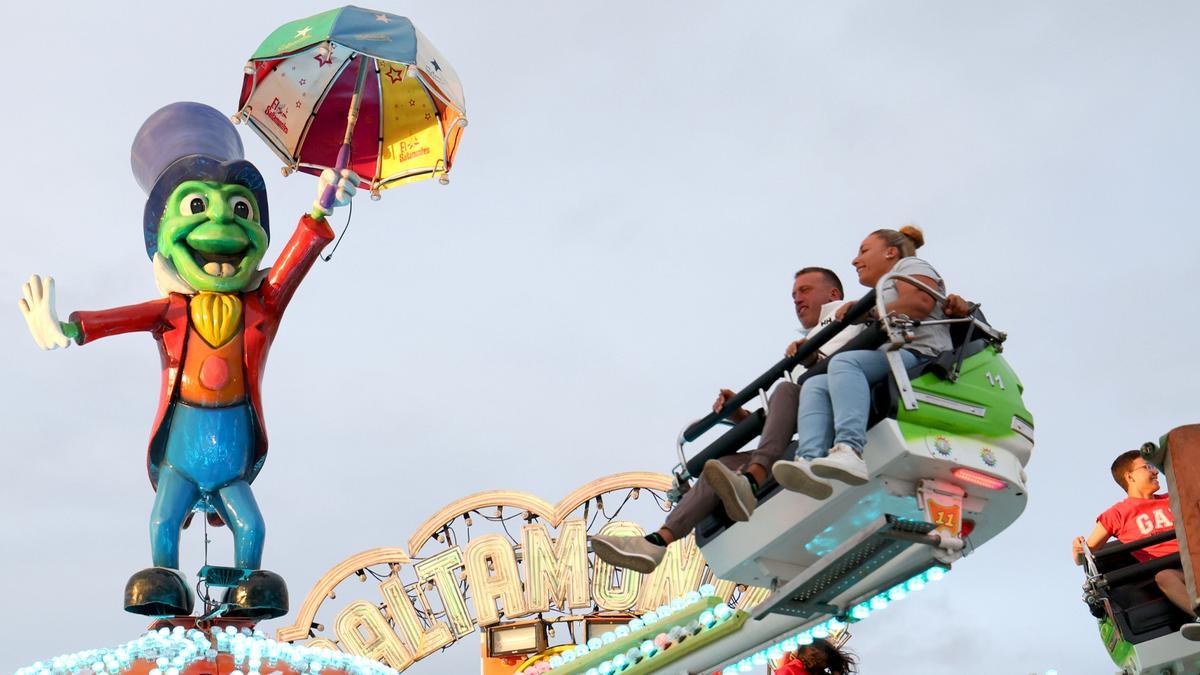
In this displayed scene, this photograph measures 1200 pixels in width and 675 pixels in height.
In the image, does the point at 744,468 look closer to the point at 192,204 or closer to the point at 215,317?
the point at 215,317

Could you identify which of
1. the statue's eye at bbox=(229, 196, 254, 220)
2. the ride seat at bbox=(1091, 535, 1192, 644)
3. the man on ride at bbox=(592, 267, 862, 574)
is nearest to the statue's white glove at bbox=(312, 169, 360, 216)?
the statue's eye at bbox=(229, 196, 254, 220)

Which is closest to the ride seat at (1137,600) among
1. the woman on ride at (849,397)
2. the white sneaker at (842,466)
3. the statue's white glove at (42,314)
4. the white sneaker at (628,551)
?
the woman on ride at (849,397)

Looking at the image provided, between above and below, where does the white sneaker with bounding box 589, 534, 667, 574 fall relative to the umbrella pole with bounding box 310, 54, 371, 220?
below

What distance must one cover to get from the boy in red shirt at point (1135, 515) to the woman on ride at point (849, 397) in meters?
Answer: 2.01

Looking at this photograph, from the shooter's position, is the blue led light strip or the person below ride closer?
the person below ride

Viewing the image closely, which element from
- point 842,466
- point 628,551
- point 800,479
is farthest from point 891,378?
point 628,551

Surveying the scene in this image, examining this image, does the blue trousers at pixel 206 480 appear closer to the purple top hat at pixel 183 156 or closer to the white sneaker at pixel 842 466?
the purple top hat at pixel 183 156

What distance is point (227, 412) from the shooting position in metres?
11.6

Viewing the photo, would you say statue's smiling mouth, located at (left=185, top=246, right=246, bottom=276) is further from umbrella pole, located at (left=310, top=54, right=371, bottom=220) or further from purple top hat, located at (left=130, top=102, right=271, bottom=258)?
umbrella pole, located at (left=310, top=54, right=371, bottom=220)

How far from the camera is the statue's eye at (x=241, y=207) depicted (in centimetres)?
1192

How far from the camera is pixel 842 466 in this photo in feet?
22.8

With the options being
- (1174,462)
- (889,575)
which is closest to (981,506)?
(889,575)

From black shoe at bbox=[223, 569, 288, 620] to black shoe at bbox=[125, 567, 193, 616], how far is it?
1.03 feet

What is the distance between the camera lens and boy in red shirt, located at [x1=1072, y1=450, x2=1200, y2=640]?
8.69m
